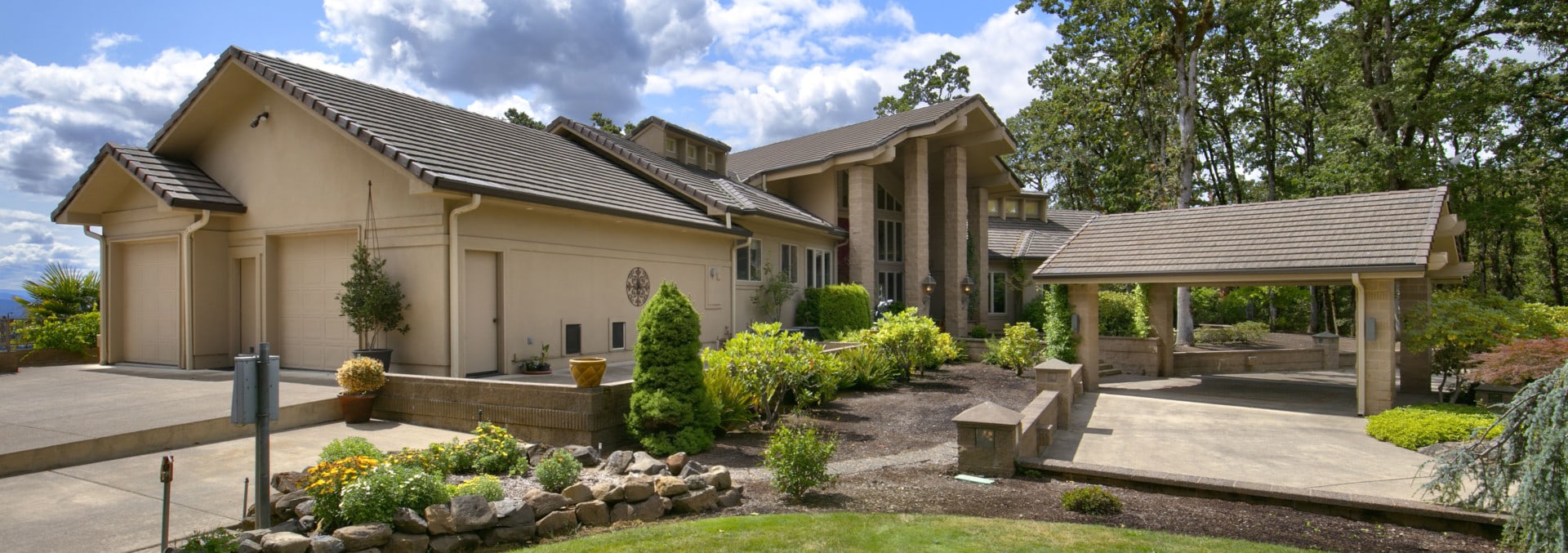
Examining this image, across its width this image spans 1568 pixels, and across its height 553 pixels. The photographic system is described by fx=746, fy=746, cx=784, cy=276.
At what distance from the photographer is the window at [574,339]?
43.8 ft

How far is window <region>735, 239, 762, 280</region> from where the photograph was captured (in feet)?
61.4

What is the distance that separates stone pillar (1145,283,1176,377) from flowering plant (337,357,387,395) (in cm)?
1587

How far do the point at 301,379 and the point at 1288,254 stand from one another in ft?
52.5

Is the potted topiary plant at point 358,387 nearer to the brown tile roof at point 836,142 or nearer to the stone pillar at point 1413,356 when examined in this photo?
the brown tile roof at point 836,142

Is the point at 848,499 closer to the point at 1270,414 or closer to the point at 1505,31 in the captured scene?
the point at 1270,414

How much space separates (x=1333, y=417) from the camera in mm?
11648

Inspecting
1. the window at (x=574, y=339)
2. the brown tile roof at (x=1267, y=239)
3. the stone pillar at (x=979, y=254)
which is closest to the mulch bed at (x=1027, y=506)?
the window at (x=574, y=339)

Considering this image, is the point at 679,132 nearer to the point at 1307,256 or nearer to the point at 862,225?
the point at 862,225

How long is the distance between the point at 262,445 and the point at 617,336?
363 inches

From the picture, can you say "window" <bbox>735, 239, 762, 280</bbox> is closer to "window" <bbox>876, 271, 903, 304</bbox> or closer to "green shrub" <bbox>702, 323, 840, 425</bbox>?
"window" <bbox>876, 271, 903, 304</bbox>

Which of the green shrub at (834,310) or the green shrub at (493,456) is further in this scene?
the green shrub at (834,310)

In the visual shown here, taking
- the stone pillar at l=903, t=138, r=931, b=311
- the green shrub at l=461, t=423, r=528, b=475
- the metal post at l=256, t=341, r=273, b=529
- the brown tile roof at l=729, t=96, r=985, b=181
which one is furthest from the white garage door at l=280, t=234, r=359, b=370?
the stone pillar at l=903, t=138, r=931, b=311

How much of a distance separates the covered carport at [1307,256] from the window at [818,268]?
313 inches

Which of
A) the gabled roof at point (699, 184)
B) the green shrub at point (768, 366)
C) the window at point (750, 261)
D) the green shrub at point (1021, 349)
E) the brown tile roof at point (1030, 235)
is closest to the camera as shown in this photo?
the green shrub at point (768, 366)
